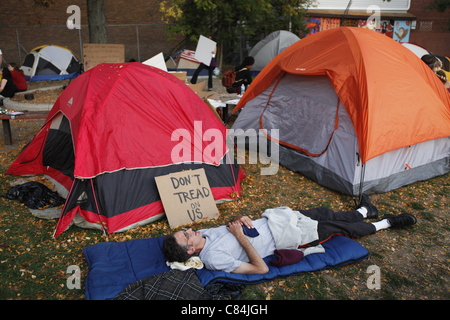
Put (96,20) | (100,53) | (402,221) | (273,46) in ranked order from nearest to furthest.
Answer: (402,221) → (100,53) → (96,20) → (273,46)

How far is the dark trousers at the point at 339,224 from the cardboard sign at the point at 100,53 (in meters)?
5.70

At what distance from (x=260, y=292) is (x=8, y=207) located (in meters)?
3.33

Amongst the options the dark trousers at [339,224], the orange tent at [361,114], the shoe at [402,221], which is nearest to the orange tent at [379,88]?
the orange tent at [361,114]

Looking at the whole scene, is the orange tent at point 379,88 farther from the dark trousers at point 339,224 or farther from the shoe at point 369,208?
the dark trousers at point 339,224

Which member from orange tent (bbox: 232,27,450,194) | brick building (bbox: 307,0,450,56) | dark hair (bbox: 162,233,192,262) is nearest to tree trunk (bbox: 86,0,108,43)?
orange tent (bbox: 232,27,450,194)

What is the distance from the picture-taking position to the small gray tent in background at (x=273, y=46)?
607 inches

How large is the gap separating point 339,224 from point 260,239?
3.04ft

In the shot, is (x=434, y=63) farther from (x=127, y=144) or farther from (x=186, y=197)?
(x=127, y=144)

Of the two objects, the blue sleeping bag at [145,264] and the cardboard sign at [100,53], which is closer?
the blue sleeping bag at [145,264]

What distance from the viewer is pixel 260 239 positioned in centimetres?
345

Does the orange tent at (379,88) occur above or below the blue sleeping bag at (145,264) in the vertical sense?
above

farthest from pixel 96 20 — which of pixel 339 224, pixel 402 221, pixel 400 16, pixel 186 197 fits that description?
pixel 400 16

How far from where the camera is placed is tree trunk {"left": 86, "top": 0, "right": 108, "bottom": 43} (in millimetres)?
9633
